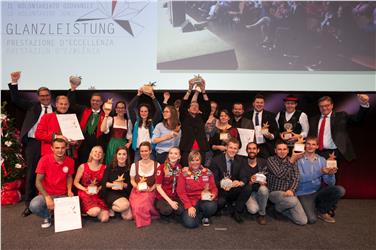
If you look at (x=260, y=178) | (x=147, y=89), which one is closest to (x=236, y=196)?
(x=260, y=178)

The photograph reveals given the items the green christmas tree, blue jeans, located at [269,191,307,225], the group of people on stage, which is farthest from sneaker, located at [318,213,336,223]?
the green christmas tree

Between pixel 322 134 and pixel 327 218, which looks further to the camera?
pixel 322 134

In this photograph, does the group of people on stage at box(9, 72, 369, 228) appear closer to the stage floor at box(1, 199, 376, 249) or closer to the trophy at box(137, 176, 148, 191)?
the trophy at box(137, 176, 148, 191)

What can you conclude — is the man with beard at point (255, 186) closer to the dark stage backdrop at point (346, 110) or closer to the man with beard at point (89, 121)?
the dark stage backdrop at point (346, 110)

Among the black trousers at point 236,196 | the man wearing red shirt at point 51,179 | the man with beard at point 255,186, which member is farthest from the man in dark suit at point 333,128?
the man wearing red shirt at point 51,179

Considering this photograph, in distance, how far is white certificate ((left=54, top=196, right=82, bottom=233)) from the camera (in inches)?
139

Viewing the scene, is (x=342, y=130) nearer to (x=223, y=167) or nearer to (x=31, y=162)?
(x=223, y=167)

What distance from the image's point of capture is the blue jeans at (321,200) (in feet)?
13.0

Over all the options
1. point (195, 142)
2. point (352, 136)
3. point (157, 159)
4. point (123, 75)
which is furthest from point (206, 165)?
point (352, 136)

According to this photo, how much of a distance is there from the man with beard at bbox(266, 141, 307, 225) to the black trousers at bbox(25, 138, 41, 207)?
130 inches

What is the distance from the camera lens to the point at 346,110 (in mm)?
4918

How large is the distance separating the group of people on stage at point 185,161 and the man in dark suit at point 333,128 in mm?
15

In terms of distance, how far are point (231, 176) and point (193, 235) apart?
3.09 feet

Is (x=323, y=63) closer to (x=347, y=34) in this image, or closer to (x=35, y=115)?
(x=347, y=34)
